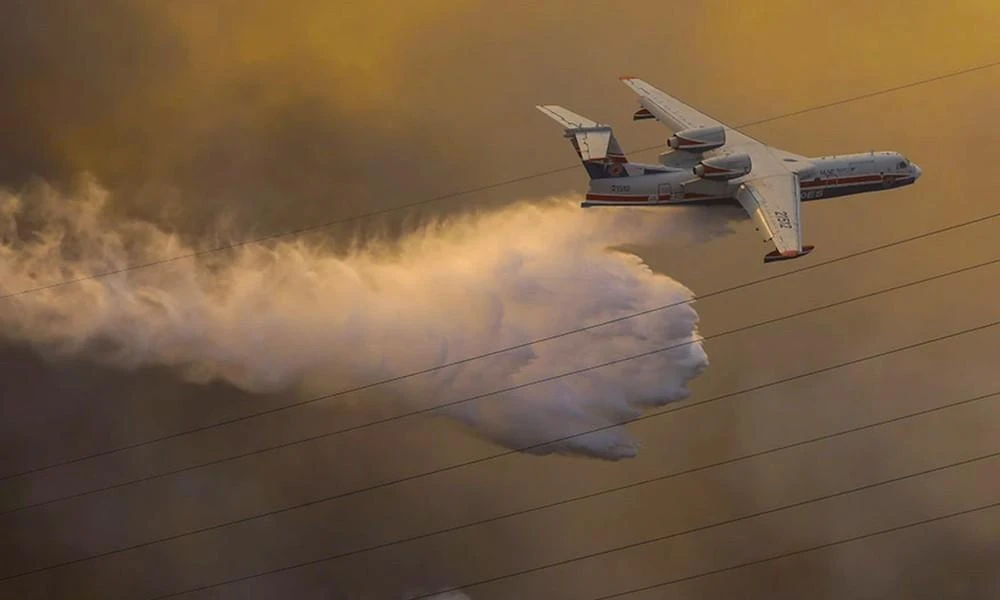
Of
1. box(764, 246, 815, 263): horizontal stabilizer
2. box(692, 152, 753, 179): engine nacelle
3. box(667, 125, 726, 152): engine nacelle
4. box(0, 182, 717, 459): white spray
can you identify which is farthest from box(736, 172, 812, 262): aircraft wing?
box(0, 182, 717, 459): white spray

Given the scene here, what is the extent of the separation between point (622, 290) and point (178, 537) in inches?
522

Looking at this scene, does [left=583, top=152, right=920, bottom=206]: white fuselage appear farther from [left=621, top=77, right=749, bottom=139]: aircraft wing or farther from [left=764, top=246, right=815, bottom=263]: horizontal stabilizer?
[left=764, top=246, right=815, bottom=263]: horizontal stabilizer

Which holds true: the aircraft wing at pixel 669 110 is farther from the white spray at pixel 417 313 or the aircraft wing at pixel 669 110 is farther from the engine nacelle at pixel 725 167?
the white spray at pixel 417 313

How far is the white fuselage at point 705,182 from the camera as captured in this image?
110 feet

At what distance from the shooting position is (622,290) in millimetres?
32375

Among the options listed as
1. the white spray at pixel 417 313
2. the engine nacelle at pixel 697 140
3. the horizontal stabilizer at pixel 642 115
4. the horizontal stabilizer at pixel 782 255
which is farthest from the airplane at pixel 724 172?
the horizontal stabilizer at pixel 782 255

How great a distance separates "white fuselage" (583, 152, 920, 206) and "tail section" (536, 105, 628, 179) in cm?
21

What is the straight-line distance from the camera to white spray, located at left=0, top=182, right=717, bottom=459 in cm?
3212

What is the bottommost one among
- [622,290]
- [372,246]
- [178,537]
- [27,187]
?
[178,537]

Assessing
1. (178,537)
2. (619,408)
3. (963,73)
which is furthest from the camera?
(963,73)

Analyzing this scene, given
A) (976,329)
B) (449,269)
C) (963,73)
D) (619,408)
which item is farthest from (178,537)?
(963,73)

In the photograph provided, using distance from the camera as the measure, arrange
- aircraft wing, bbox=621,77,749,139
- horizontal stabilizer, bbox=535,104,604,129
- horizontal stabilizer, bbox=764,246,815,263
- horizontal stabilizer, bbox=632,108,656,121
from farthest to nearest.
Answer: horizontal stabilizer, bbox=632,108,656,121
aircraft wing, bbox=621,77,749,139
horizontal stabilizer, bbox=535,104,604,129
horizontal stabilizer, bbox=764,246,815,263

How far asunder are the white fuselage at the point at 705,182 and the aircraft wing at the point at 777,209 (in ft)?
1.39

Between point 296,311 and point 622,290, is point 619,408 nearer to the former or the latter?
point 622,290
